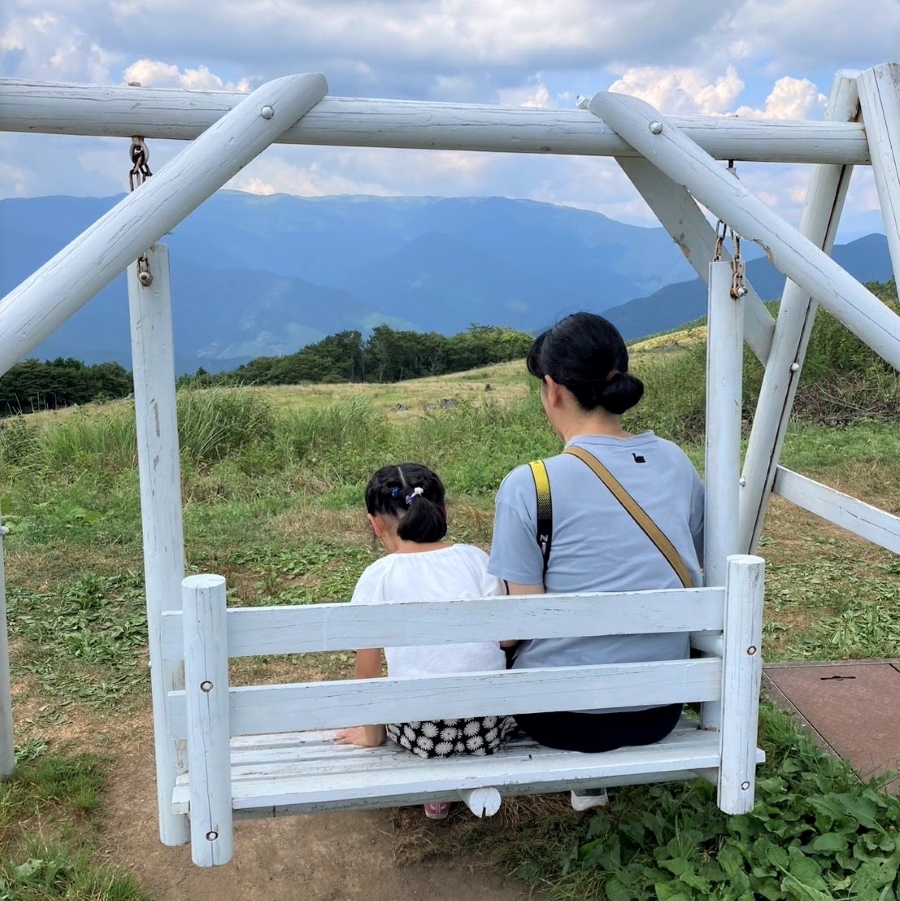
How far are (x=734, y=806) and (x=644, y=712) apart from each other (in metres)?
0.27

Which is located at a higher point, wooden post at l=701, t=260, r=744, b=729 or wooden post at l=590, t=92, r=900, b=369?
wooden post at l=590, t=92, r=900, b=369

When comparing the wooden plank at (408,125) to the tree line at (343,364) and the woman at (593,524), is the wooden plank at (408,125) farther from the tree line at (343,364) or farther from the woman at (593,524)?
the tree line at (343,364)

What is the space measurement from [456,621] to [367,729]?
55 centimetres

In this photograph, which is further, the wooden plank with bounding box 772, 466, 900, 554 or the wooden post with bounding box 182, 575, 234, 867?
the wooden plank with bounding box 772, 466, 900, 554

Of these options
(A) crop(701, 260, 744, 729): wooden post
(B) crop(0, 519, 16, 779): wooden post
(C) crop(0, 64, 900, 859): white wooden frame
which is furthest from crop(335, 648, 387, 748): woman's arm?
(B) crop(0, 519, 16, 779): wooden post

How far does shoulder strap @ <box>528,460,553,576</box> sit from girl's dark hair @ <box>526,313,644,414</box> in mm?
200

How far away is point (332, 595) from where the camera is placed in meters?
4.46

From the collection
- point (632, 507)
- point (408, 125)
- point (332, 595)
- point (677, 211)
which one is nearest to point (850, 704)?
point (632, 507)

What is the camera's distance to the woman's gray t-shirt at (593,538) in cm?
198

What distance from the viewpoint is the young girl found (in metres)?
2.11

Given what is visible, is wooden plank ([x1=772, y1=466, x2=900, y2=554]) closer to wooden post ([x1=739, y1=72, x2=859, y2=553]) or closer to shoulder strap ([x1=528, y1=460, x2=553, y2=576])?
wooden post ([x1=739, y1=72, x2=859, y2=553])

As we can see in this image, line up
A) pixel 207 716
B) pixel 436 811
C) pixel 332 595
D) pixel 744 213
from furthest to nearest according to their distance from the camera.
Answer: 1. pixel 332 595
2. pixel 436 811
3. pixel 744 213
4. pixel 207 716

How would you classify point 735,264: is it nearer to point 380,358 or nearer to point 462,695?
point 462,695

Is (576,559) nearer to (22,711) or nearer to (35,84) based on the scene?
(35,84)
